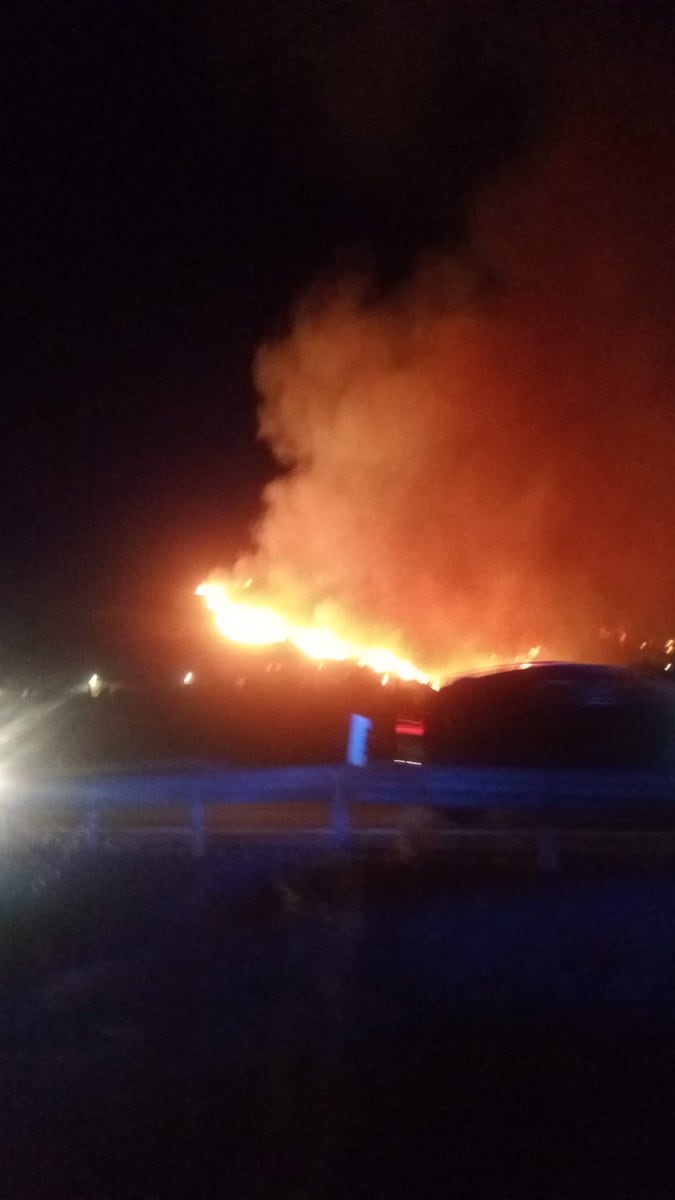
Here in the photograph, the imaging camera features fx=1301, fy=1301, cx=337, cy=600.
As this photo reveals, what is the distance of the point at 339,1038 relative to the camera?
18.6ft

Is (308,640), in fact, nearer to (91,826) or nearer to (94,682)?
(94,682)

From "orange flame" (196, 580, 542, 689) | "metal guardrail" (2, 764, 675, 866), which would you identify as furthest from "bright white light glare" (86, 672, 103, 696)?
"metal guardrail" (2, 764, 675, 866)

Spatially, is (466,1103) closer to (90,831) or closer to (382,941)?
(382,941)

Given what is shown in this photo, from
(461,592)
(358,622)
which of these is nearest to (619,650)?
(461,592)

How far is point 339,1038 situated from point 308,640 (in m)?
21.0

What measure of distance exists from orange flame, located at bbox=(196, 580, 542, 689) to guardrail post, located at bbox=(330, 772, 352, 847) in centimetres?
1494

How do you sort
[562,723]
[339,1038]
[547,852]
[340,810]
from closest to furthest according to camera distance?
1. [339,1038]
2. [547,852]
3. [340,810]
4. [562,723]

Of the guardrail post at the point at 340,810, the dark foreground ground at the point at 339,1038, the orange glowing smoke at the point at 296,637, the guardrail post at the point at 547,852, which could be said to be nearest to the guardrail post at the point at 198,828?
the dark foreground ground at the point at 339,1038

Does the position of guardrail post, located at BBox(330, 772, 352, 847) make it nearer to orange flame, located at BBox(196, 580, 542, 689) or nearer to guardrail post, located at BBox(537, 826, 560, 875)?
guardrail post, located at BBox(537, 826, 560, 875)

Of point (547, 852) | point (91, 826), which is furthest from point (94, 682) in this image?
point (547, 852)

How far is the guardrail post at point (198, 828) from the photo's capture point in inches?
383

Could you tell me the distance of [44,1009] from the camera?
6137 millimetres

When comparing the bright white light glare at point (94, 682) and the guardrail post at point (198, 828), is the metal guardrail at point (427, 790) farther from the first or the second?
the bright white light glare at point (94, 682)

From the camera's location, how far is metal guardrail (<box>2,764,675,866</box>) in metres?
9.76
